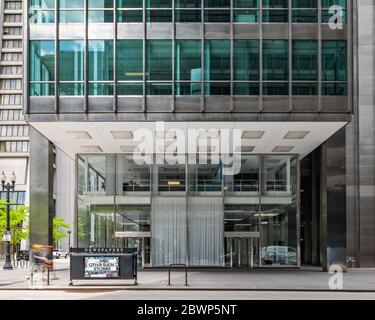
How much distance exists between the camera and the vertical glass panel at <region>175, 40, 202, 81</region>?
29.9 metres

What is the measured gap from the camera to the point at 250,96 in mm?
29656

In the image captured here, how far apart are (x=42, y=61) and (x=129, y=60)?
4.36 meters

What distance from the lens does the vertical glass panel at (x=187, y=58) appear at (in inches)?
1176

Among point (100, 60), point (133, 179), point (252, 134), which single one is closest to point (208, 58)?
point (252, 134)

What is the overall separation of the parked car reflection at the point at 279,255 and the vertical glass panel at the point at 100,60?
570 inches

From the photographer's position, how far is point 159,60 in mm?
29906

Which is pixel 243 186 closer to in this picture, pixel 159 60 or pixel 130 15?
pixel 159 60

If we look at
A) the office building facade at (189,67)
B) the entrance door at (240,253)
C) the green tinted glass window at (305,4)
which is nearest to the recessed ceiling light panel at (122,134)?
the office building facade at (189,67)

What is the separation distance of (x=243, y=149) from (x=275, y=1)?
9.19m

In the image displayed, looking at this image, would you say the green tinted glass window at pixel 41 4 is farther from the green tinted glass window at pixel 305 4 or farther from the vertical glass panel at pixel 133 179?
the green tinted glass window at pixel 305 4
